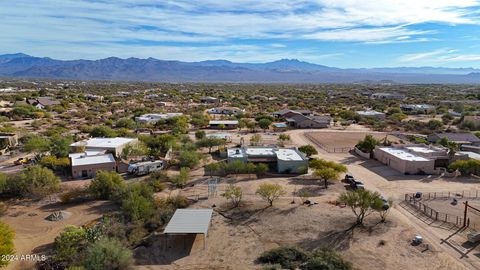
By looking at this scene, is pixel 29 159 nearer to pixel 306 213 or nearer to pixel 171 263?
pixel 171 263

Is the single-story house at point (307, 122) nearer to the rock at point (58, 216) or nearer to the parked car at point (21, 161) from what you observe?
the parked car at point (21, 161)

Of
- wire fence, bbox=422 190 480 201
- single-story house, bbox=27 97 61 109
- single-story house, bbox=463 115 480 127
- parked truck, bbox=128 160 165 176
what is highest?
single-story house, bbox=27 97 61 109

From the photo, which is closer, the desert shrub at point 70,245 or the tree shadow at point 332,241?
the desert shrub at point 70,245

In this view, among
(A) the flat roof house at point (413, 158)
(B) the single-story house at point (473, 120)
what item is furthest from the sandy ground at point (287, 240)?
(B) the single-story house at point (473, 120)

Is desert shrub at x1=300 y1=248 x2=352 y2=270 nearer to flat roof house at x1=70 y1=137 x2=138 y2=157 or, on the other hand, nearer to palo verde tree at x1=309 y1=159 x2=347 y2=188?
palo verde tree at x1=309 y1=159 x2=347 y2=188

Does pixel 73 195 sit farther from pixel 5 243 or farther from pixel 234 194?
pixel 234 194

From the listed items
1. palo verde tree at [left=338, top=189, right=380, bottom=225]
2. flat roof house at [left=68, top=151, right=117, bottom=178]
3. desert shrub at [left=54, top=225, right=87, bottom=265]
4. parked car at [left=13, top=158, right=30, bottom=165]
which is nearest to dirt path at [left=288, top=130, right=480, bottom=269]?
palo verde tree at [left=338, top=189, right=380, bottom=225]

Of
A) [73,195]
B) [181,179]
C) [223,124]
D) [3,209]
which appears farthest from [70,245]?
[223,124]
